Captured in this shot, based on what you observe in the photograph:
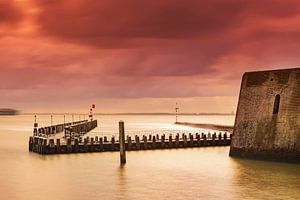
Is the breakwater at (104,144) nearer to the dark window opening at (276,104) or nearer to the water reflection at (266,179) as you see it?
the water reflection at (266,179)

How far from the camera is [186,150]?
52.3 meters

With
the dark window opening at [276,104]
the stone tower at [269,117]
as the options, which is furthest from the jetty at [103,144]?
the dark window opening at [276,104]

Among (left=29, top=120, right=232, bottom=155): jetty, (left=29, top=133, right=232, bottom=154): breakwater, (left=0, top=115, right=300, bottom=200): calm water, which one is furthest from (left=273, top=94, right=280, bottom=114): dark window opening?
(left=29, top=133, right=232, bottom=154): breakwater

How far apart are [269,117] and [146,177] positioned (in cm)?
939

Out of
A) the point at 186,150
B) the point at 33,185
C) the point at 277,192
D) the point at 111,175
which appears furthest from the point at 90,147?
the point at 277,192

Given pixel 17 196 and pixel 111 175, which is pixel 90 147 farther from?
pixel 17 196

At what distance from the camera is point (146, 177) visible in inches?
1416

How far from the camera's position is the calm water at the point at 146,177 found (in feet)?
98.3

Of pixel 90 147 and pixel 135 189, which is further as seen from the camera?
pixel 90 147

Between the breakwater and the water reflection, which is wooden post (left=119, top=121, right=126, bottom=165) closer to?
the water reflection

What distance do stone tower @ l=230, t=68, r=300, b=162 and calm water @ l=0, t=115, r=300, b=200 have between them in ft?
3.01

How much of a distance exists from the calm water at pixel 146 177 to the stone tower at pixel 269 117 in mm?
917

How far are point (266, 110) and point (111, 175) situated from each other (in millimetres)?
11258

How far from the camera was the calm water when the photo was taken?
30.0 meters
